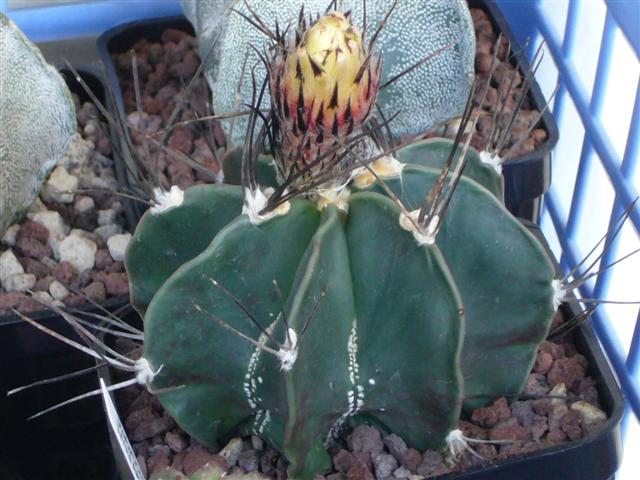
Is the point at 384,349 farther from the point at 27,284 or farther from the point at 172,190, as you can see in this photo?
the point at 27,284

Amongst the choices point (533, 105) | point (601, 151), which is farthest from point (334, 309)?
point (533, 105)

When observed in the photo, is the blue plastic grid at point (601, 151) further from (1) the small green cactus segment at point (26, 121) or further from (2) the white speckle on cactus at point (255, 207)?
(1) the small green cactus segment at point (26, 121)

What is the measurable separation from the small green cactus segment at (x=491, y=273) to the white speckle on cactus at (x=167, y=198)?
0.12 metres

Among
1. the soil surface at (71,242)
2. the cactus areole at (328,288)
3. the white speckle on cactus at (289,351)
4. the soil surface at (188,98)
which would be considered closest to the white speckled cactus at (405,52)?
the soil surface at (188,98)

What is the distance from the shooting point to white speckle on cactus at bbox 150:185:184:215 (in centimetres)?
57

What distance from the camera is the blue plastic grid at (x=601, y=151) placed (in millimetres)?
726

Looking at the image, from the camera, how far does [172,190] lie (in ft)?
1.87

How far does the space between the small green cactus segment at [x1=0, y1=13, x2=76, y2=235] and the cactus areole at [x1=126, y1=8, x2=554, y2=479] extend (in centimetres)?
27

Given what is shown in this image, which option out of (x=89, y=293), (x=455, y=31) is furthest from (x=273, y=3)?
(x=89, y=293)

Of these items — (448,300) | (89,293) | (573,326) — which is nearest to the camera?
(448,300)


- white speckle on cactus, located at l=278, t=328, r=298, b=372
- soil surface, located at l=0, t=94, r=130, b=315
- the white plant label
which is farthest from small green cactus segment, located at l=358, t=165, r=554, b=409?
soil surface, located at l=0, t=94, r=130, b=315

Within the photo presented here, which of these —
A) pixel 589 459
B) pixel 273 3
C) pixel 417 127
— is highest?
pixel 273 3

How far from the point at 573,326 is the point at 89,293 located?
0.39 m

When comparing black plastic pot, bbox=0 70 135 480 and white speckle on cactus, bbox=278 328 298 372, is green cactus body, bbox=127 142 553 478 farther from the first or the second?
black plastic pot, bbox=0 70 135 480
